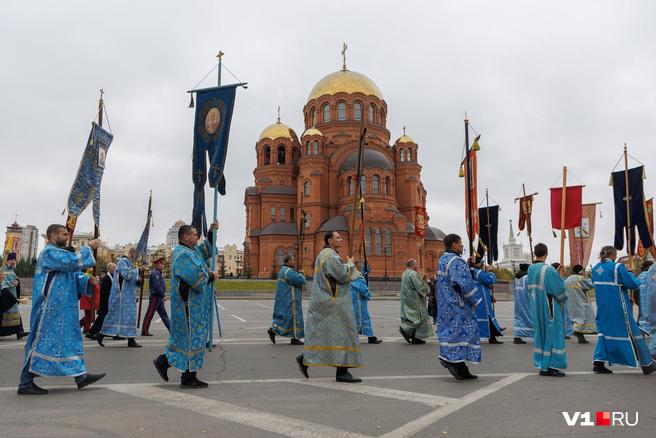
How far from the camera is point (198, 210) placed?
29.3ft

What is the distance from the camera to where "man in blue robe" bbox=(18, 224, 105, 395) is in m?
4.94

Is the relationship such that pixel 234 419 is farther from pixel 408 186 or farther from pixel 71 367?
pixel 408 186

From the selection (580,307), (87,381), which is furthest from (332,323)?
(580,307)

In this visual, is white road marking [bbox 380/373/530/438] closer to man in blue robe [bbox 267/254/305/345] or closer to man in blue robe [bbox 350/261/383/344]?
man in blue robe [bbox 350/261/383/344]

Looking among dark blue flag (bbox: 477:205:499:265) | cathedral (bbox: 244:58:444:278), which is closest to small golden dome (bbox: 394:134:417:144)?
cathedral (bbox: 244:58:444:278)

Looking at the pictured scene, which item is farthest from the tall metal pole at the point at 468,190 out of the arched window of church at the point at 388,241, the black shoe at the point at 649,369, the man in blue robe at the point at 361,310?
the arched window of church at the point at 388,241

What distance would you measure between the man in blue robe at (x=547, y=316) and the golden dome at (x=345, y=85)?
45.3 m

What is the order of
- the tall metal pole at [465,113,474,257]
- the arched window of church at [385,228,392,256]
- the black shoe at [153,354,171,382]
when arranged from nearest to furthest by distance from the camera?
the black shoe at [153,354,171,382]
the tall metal pole at [465,113,474,257]
the arched window of church at [385,228,392,256]

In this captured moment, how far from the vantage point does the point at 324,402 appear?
4512mm

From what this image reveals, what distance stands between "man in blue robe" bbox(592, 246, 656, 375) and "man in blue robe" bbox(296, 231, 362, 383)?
3.41 meters

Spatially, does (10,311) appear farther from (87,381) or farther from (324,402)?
(324,402)

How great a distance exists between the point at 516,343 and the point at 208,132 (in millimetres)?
7438
